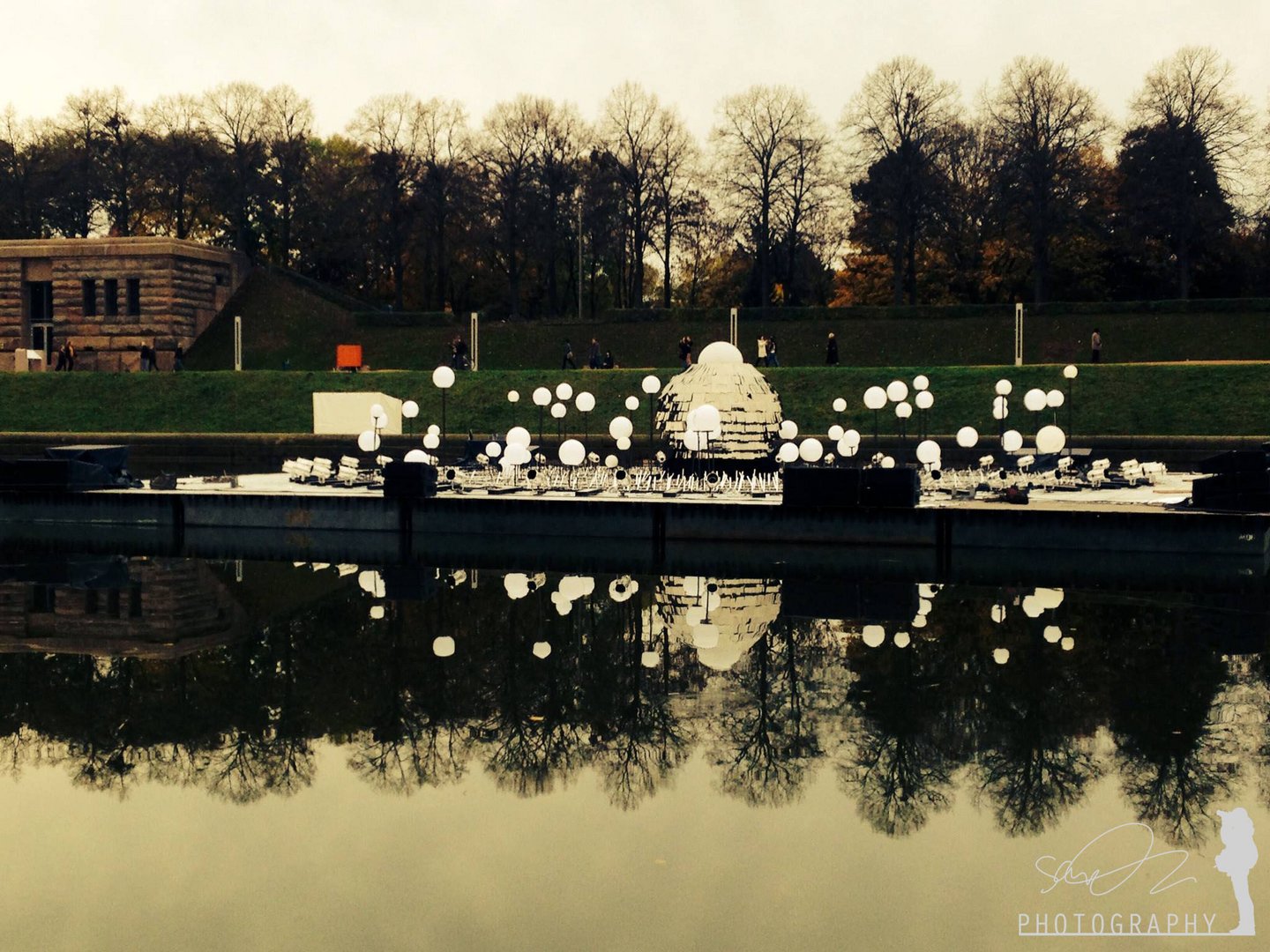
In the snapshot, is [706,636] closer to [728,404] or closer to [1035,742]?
[1035,742]

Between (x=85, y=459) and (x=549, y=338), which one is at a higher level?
(x=549, y=338)

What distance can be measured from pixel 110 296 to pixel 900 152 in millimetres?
38133

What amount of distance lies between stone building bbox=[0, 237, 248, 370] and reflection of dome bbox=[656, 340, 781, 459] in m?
43.0

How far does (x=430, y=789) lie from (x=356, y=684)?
3220mm

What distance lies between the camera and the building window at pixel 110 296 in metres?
65.7

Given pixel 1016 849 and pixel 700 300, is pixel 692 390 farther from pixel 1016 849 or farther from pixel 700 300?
pixel 700 300

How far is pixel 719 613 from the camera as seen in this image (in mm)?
16047

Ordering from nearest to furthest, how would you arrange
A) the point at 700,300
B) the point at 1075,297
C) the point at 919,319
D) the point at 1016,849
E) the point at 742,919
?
the point at 742,919, the point at 1016,849, the point at 919,319, the point at 1075,297, the point at 700,300

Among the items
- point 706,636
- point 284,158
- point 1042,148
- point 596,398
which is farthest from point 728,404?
point 284,158

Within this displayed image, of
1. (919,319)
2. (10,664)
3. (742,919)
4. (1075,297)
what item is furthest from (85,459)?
(1075,297)

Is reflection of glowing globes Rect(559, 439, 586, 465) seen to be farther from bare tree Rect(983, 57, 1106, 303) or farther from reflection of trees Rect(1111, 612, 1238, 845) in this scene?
bare tree Rect(983, 57, 1106, 303)

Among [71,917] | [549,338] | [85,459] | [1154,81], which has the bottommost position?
[71,917]

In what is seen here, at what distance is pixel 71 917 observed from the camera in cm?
706

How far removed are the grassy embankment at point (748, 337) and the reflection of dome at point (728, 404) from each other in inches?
1076
